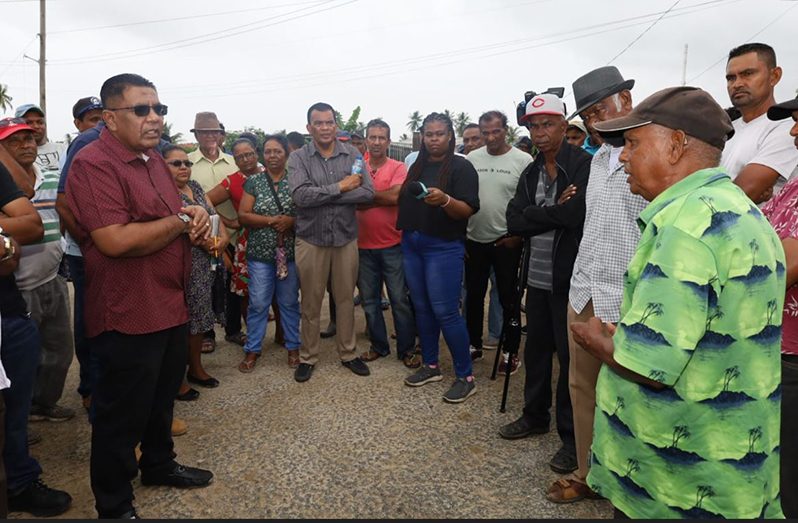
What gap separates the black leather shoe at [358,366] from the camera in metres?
4.59

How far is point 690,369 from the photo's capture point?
56.1 inches

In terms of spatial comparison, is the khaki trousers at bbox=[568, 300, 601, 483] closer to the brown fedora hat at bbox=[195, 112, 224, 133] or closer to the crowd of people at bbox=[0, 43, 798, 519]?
the crowd of people at bbox=[0, 43, 798, 519]

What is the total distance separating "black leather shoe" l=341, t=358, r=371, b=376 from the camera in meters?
4.59

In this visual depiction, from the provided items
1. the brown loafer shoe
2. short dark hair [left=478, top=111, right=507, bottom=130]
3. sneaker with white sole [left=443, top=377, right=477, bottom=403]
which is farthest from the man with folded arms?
short dark hair [left=478, top=111, right=507, bottom=130]

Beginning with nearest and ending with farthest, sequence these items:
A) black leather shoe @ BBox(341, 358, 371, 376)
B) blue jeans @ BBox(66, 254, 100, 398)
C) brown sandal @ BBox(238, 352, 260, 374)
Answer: blue jeans @ BBox(66, 254, 100, 398) → black leather shoe @ BBox(341, 358, 371, 376) → brown sandal @ BBox(238, 352, 260, 374)

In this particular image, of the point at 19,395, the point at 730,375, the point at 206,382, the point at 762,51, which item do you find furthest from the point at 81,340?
the point at 762,51

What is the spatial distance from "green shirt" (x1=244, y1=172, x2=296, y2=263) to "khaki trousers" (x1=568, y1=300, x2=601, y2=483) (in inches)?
110

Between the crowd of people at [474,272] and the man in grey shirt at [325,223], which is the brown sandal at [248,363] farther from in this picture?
the man in grey shirt at [325,223]

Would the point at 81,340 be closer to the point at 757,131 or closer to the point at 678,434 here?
the point at 678,434

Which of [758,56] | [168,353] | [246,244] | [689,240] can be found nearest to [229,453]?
[168,353]

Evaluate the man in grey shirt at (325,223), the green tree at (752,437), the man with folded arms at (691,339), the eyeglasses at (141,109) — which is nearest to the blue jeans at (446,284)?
the man in grey shirt at (325,223)

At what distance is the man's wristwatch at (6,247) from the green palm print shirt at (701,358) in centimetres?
236

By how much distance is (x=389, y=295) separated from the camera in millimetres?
5004

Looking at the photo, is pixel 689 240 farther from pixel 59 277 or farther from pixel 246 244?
pixel 246 244
